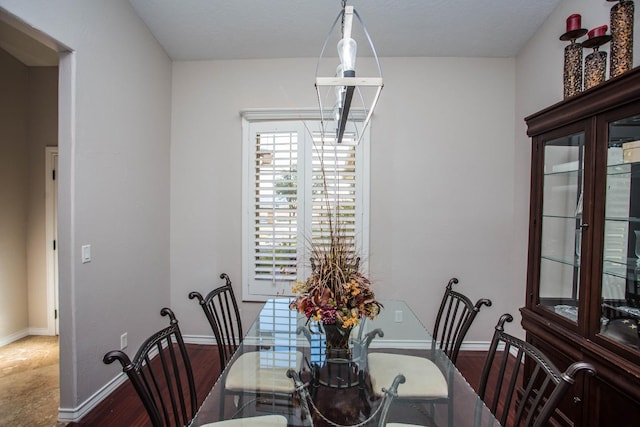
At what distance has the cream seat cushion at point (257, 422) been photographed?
4.30 ft

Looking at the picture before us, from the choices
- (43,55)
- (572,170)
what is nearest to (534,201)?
(572,170)

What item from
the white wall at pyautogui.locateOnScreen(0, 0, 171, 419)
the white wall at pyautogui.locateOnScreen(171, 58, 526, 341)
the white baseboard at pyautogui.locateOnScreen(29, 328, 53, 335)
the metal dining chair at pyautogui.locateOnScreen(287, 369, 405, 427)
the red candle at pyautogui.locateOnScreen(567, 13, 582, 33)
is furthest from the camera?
the white baseboard at pyautogui.locateOnScreen(29, 328, 53, 335)

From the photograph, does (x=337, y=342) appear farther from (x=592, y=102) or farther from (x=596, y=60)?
(x=596, y=60)

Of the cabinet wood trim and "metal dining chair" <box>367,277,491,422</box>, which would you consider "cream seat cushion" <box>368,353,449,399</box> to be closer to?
"metal dining chair" <box>367,277,491,422</box>

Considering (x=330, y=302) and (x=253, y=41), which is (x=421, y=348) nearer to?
(x=330, y=302)

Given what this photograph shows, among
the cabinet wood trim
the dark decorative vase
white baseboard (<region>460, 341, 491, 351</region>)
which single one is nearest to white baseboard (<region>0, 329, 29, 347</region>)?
the dark decorative vase

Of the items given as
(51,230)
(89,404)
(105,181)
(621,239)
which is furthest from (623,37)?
(51,230)

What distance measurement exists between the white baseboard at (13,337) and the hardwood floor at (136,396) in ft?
5.51

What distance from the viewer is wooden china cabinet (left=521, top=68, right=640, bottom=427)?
1.36 m

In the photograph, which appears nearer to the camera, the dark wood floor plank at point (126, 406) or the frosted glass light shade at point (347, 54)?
the frosted glass light shade at point (347, 54)

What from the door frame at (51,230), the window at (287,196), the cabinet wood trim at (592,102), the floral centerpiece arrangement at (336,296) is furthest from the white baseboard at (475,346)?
the door frame at (51,230)

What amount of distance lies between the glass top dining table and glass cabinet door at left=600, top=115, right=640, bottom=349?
2.56 feet

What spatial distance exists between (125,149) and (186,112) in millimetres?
875

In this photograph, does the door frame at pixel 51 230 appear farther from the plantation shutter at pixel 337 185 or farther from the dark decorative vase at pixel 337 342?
the dark decorative vase at pixel 337 342
